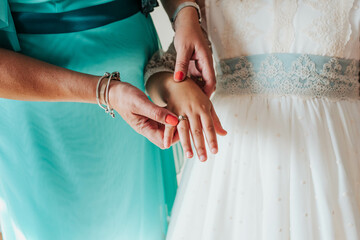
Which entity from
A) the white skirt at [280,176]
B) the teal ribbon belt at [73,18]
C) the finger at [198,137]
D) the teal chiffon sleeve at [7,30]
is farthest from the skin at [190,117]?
the teal chiffon sleeve at [7,30]

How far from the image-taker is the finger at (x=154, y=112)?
56 cm

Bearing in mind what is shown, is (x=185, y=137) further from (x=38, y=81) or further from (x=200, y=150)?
(x=38, y=81)

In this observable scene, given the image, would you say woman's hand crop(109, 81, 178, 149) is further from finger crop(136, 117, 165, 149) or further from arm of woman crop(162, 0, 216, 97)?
arm of woman crop(162, 0, 216, 97)

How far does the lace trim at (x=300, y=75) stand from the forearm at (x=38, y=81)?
357 millimetres

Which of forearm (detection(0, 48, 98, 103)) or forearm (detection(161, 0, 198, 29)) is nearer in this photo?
forearm (detection(0, 48, 98, 103))

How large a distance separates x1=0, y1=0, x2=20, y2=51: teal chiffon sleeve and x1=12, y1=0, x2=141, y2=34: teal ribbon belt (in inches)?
1.1

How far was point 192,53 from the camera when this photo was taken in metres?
0.69

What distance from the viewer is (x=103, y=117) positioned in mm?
777

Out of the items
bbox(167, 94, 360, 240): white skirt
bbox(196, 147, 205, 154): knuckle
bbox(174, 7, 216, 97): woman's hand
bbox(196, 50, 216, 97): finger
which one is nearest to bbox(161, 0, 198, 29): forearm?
bbox(174, 7, 216, 97): woman's hand

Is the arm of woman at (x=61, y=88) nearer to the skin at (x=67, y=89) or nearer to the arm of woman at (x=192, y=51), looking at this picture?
the skin at (x=67, y=89)

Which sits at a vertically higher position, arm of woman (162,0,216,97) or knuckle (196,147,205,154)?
arm of woman (162,0,216,97)

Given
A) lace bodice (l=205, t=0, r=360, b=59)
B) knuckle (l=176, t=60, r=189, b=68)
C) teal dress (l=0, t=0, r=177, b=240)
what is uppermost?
lace bodice (l=205, t=0, r=360, b=59)

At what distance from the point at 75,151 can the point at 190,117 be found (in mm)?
327

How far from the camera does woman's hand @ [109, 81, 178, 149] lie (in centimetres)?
57
